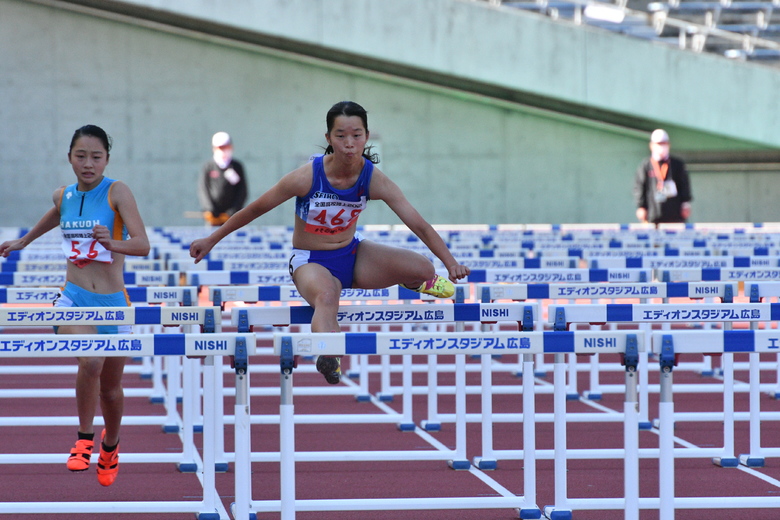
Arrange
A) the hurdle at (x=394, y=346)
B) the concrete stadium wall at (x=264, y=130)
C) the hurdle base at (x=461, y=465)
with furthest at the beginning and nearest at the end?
the concrete stadium wall at (x=264, y=130) < the hurdle base at (x=461, y=465) < the hurdle at (x=394, y=346)

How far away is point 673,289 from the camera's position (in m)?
6.23

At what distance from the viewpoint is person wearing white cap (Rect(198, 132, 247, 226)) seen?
584 inches

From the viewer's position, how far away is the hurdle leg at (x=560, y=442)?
509 centimetres

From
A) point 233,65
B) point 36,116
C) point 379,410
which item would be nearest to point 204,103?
point 233,65

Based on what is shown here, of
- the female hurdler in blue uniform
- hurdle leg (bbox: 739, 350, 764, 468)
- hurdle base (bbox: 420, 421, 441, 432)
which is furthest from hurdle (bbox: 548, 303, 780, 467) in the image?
hurdle base (bbox: 420, 421, 441, 432)

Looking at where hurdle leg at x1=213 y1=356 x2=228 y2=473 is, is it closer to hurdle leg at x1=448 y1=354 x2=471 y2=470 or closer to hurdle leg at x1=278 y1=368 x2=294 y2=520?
hurdle leg at x1=448 y1=354 x2=471 y2=470

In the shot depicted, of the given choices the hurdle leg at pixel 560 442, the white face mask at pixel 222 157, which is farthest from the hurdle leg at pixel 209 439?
the white face mask at pixel 222 157

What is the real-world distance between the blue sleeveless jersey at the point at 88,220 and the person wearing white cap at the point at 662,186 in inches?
396

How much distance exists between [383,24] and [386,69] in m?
1.48

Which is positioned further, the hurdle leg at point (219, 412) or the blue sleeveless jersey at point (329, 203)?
the hurdle leg at point (219, 412)

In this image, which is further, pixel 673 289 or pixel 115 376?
pixel 673 289

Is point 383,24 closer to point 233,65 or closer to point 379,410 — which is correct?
point 233,65

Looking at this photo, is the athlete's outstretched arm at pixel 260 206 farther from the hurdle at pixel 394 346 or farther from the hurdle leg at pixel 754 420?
the hurdle leg at pixel 754 420

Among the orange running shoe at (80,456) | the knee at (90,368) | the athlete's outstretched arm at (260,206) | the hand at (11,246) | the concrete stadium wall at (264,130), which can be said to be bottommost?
the orange running shoe at (80,456)
